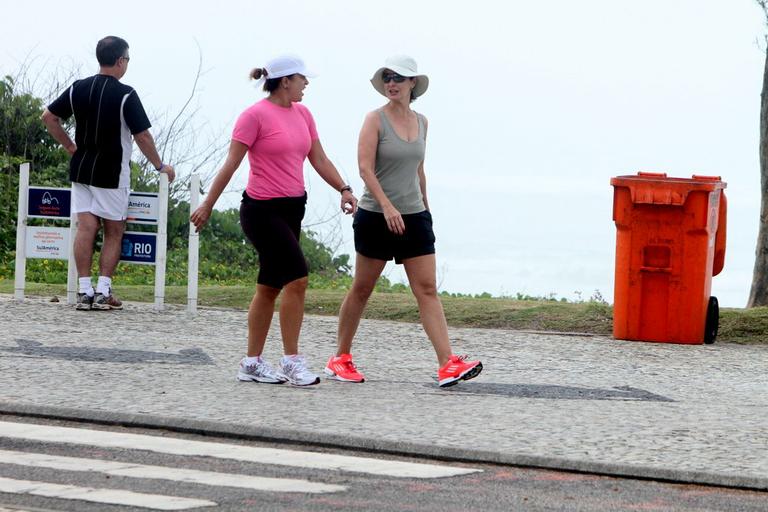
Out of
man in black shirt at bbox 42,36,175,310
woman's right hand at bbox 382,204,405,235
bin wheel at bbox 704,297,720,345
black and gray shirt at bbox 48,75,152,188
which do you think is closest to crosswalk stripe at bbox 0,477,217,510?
woman's right hand at bbox 382,204,405,235

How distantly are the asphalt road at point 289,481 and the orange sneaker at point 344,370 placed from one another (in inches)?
91.6

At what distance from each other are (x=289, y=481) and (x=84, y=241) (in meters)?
8.51

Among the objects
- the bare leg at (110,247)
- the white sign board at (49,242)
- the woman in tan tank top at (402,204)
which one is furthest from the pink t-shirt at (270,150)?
the white sign board at (49,242)

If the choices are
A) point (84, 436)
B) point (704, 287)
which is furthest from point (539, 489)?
point (704, 287)

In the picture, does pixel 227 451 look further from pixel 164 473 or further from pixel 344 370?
pixel 344 370

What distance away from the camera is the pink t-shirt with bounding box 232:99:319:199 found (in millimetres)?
9078

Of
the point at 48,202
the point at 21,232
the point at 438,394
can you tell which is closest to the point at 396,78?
the point at 438,394

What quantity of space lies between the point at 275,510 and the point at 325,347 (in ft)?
20.9

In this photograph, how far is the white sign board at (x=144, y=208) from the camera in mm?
14992

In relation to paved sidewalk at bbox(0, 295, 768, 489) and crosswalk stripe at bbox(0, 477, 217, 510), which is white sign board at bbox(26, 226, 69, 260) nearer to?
paved sidewalk at bbox(0, 295, 768, 489)

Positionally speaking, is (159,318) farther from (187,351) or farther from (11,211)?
(11,211)

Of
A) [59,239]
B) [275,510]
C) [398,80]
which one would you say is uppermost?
[398,80]

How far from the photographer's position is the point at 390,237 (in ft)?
31.1

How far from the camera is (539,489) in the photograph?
6395mm
